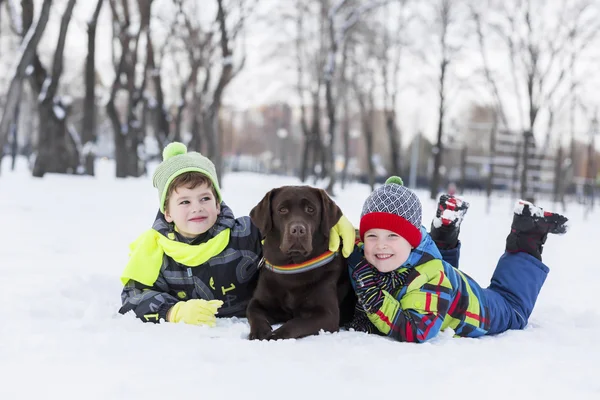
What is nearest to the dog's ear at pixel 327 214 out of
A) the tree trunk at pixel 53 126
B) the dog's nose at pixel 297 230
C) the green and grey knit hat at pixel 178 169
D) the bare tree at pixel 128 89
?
the dog's nose at pixel 297 230

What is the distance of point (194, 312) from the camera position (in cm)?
348

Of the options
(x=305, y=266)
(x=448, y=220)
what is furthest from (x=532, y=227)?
(x=305, y=266)

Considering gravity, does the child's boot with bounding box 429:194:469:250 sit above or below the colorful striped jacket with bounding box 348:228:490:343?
above

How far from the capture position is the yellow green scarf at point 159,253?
12.2ft

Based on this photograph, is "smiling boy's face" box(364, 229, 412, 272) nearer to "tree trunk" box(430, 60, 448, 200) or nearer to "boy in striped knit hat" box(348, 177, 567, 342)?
"boy in striped knit hat" box(348, 177, 567, 342)

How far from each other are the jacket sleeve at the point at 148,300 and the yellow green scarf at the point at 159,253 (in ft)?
0.19

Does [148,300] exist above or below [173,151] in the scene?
below

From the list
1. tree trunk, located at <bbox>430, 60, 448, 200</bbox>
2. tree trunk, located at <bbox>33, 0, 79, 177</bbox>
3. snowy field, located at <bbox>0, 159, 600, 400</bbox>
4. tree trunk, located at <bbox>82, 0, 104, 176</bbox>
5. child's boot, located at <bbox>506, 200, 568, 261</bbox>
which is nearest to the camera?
snowy field, located at <bbox>0, 159, 600, 400</bbox>

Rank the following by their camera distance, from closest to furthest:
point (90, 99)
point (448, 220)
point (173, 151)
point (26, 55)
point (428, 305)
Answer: point (428, 305)
point (173, 151)
point (448, 220)
point (26, 55)
point (90, 99)

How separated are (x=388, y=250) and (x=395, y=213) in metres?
0.23

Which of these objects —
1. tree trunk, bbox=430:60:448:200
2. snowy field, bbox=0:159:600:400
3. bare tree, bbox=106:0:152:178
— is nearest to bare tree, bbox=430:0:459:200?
tree trunk, bbox=430:60:448:200

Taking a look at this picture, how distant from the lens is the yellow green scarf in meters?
3.71

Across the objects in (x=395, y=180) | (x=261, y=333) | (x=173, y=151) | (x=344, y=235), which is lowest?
(x=261, y=333)

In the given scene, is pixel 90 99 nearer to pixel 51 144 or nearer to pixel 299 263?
pixel 51 144
